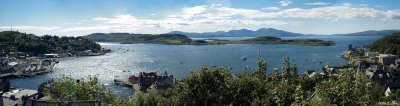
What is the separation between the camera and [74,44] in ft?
400

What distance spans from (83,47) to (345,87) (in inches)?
4916

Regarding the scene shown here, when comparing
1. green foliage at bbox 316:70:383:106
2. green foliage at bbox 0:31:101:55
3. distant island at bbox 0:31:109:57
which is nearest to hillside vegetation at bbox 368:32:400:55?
green foliage at bbox 316:70:383:106

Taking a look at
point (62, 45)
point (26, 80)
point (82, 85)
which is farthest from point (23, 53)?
point (82, 85)

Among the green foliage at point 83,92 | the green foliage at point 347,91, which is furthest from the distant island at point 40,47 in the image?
the green foliage at point 347,91

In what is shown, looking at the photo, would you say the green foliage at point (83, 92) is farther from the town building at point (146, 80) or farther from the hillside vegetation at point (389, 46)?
the hillside vegetation at point (389, 46)

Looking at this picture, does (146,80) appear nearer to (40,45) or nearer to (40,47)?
(40,47)

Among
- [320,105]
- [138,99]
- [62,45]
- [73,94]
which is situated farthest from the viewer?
[62,45]

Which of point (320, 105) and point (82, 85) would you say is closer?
point (320, 105)

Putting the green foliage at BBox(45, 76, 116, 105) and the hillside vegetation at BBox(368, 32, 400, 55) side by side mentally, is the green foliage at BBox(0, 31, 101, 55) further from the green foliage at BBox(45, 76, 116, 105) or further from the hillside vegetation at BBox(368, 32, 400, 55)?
the hillside vegetation at BBox(368, 32, 400, 55)

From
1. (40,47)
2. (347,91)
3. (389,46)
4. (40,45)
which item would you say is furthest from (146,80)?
(40,45)

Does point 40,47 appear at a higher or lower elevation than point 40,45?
lower

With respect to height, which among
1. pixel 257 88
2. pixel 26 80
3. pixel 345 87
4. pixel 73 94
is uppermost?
pixel 345 87

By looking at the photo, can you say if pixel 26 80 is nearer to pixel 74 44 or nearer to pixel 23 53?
pixel 23 53

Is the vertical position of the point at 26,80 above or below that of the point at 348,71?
below
